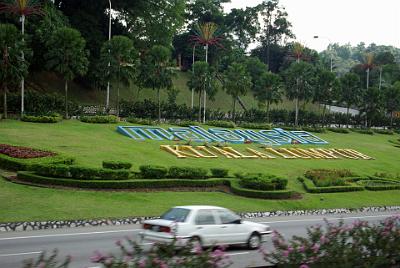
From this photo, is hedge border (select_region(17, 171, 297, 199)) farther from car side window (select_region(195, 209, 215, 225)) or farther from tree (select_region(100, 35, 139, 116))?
tree (select_region(100, 35, 139, 116))

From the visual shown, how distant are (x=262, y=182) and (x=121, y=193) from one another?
32.5 feet

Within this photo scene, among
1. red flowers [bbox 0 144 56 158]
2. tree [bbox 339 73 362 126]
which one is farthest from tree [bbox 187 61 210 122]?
red flowers [bbox 0 144 56 158]

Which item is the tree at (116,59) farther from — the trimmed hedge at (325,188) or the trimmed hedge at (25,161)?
the trimmed hedge at (25,161)

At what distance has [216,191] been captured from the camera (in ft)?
113

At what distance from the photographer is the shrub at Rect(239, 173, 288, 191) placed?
115 feet

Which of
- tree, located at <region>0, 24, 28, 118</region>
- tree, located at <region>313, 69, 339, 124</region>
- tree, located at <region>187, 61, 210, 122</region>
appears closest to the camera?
tree, located at <region>0, 24, 28, 118</region>

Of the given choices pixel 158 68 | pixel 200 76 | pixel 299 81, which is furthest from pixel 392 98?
pixel 158 68

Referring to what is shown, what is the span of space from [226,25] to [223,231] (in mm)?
99583

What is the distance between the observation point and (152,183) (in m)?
32.1

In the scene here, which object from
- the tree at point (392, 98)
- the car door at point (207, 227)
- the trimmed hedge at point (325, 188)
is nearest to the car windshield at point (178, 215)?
the car door at point (207, 227)

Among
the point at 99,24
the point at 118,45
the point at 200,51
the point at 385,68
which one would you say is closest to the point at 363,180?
the point at 118,45

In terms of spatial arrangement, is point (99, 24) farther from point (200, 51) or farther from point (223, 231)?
point (223, 231)

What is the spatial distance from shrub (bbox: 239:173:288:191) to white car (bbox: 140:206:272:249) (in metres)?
16.0

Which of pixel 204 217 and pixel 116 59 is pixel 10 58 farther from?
pixel 204 217
